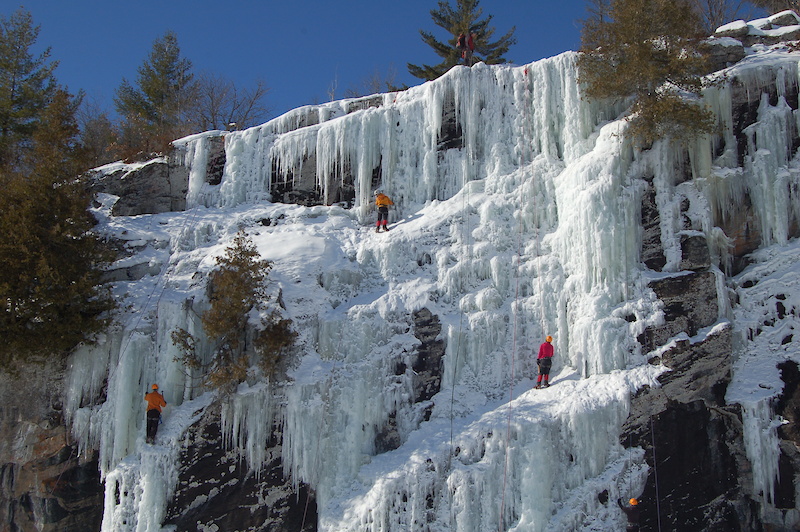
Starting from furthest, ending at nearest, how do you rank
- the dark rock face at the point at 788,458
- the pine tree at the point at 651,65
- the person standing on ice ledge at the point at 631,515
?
1. the pine tree at the point at 651,65
2. the dark rock face at the point at 788,458
3. the person standing on ice ledge at the point at 631,515

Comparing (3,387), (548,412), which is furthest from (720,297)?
(3,387)

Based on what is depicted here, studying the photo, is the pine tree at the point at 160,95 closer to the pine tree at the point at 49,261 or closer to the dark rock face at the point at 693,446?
the pine tree at the point at 49,261

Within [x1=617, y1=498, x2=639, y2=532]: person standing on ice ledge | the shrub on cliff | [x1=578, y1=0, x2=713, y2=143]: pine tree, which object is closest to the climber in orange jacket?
[x1=617, y1=498, x2=639, y2=532]: person standing on ice ledge

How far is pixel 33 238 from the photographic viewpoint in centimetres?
1270

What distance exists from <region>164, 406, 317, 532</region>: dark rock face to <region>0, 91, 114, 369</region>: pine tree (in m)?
3.40

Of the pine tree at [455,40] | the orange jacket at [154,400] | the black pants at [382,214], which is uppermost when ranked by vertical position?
the pine tree at [455,40]

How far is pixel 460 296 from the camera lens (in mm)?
14227

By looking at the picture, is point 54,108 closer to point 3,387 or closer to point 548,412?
point 3,387

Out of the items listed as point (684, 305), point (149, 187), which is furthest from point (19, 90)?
point (684, 305)

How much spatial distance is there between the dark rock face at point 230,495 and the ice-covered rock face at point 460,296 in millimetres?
293

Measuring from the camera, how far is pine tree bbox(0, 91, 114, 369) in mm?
12555

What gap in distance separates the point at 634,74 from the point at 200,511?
42.1ft

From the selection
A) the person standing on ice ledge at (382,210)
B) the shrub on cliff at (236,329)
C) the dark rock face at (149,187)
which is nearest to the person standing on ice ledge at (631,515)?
the shrub on cliff at (236,329)

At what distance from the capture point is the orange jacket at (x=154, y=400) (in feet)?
40.3
